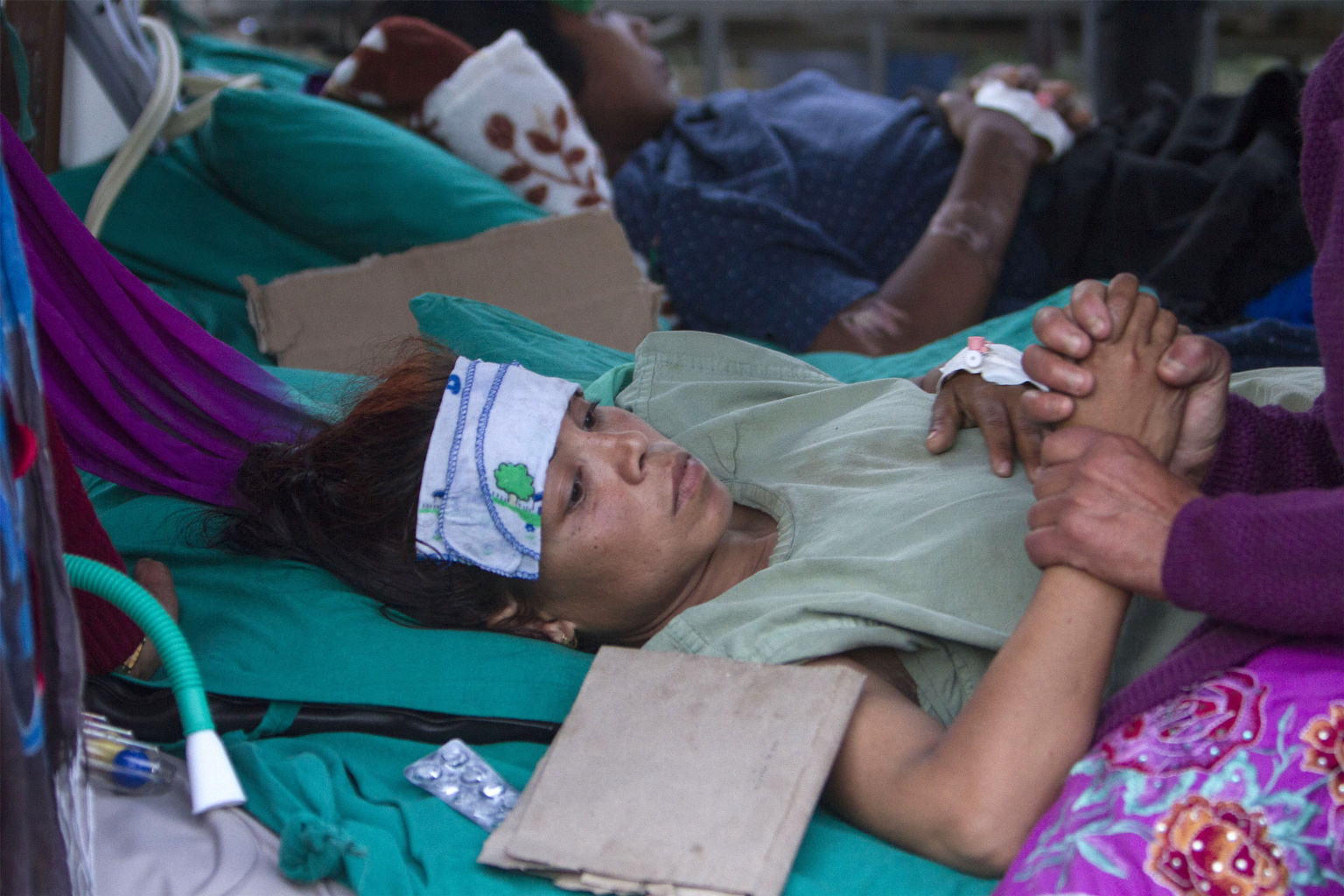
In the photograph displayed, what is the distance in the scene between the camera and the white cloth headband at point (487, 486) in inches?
52.9

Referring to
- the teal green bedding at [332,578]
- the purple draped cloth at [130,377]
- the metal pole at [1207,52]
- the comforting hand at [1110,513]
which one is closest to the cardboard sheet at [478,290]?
the teal green bedding at [332,578]

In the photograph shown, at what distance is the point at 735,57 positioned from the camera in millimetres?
5781

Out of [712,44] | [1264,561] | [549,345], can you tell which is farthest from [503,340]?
[712,44]

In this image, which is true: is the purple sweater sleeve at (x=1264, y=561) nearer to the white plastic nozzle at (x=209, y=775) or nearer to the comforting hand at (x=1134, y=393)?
the comforting hand at (x=1134, y=393)

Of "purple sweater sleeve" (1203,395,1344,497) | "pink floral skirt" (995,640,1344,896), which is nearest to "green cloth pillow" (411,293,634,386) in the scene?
"purple sweater sleeve" (1203,395,1344,497)

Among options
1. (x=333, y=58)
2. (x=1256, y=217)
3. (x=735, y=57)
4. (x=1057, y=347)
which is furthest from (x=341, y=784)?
(x=735, y=57)

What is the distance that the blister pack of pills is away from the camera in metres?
1.17

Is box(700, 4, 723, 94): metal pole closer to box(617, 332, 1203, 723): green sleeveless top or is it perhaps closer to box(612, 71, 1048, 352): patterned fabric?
box(612, 71, 1048, 352): patterned fabric

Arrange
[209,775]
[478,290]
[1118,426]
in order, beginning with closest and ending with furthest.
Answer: [209,775], [1118,426], [478,290]

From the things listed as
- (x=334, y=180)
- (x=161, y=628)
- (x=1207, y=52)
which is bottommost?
(x=1207, y=52)

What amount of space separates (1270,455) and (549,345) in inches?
43.2

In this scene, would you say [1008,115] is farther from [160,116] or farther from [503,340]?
[160,116]

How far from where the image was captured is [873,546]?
1.35 meters

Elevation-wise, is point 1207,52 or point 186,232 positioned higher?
point 186,232
